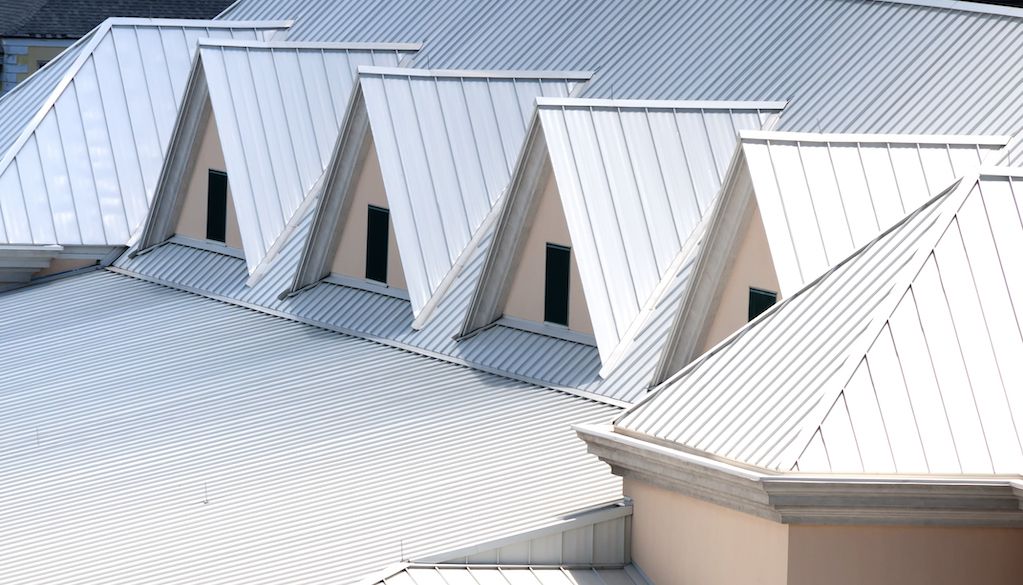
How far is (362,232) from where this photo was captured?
37.0m

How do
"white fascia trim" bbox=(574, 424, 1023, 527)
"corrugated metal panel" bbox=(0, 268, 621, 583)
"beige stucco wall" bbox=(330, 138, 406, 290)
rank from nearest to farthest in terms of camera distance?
"white fascia trim" bbox=(574, 424, 1023, 527)
"corrugated metal panel" bbox=(0, 268, 621, 583)
"beige stucco wall" bbox=(330, 138, 406, 290)

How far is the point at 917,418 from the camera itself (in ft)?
69.1

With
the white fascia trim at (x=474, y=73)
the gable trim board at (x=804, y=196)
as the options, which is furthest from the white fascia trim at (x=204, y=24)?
the gable trim board at (x=804, y=196)

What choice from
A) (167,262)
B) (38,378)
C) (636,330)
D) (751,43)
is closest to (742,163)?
(636,330)

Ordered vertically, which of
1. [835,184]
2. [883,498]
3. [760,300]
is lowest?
[883,498]

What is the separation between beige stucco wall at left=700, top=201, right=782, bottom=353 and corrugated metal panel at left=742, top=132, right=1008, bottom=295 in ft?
1.17

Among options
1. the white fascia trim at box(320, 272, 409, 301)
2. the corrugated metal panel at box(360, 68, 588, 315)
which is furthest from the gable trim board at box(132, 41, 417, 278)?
the corrugated metal panel at box(360, 68, 588, 315)

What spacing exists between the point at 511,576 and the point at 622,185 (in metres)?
9.73

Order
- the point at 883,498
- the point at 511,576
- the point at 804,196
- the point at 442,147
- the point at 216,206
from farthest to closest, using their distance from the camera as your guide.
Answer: the point at 216,206 → the point at 442,147 → the point at 804,196 → the point at 511,576 → the point at 883,498

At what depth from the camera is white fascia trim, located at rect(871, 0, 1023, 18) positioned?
103 ft

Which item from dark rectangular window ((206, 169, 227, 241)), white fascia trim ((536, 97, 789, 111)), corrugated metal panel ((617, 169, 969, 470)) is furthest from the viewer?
dark rectangular window ((206, 169, 227, 241))

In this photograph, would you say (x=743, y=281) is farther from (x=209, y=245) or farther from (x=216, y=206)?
(x=216, y=206)

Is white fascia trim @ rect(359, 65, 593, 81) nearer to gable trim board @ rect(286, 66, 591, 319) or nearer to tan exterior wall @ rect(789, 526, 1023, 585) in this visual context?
gable trim board @ rect(286, 66, 591, 319)

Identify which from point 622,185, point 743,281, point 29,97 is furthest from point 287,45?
point 743,281
